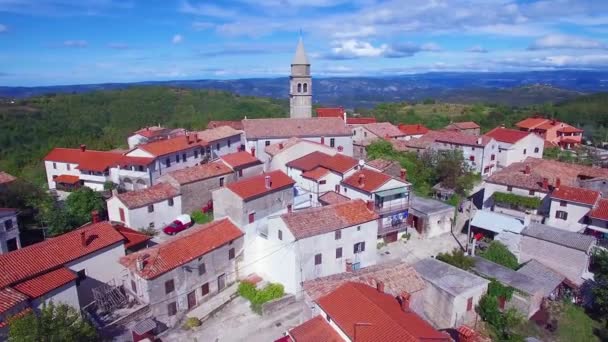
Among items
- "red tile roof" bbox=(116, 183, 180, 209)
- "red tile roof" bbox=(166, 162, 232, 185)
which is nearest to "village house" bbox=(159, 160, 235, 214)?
"red tile roof" bbox=(166, 162, 232, 185)

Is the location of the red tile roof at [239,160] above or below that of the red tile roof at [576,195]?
above

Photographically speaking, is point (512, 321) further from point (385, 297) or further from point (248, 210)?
point (248, 210)

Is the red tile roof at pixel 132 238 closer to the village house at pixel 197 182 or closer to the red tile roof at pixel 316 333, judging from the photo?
the village house at pixel 197 182

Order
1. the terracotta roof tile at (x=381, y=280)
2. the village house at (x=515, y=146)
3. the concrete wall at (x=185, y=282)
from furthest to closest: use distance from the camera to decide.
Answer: the village house at (x=515, y=146), the concrete wall at (x=185, y=282), the terracotta roof tile at (x=381, y=280)

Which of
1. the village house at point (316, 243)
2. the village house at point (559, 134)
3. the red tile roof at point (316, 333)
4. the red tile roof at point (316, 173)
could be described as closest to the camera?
the red tile roof at point (316, 333)

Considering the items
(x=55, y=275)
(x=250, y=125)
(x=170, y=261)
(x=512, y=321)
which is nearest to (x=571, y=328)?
(x=512, y=321)

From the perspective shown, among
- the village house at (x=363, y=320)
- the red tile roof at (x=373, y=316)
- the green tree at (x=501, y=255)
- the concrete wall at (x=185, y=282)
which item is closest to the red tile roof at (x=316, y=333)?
the village house at (x=363, y=320)

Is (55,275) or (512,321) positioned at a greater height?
(55,275)

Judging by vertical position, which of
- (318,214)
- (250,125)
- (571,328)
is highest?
(250,125)
